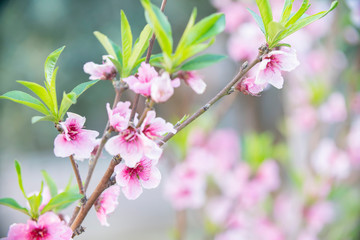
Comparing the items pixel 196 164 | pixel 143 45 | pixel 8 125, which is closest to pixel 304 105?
pixel 196 164

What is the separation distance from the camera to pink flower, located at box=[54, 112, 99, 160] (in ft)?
1.35

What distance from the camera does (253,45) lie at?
1.31m

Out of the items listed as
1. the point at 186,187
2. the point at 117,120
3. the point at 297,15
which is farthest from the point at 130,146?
the point at 186,187

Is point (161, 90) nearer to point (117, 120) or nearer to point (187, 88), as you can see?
point (117, 120)

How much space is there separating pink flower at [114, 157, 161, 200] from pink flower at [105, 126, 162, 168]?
3 cm

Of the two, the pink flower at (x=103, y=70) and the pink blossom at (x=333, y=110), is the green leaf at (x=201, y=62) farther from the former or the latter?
the pink blossom at (x=333, y=110)

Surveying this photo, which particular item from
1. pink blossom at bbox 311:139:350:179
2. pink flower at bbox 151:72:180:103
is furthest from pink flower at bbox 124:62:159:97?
pink blossom at bbox 311:139:350:179

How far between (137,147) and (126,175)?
44 mm

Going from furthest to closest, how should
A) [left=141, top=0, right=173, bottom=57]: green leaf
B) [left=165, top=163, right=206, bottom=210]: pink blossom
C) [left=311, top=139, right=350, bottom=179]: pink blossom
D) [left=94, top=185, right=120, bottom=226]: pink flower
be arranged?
1. [left=311, top=139, right=350, bottom=179]: pink blossom
2. [left=165, top=163, right=206, bottom=210]: pink blossom
3. [left=94, top=185, right=120, bottom=226]: pink flower
4. [left=141, top=0, right=173, bottom=57]: green leaf

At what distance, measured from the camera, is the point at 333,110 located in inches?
57.6

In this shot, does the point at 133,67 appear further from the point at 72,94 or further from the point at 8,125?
the point at 8,125

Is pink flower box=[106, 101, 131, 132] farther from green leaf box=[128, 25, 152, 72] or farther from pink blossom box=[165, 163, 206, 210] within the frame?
pink blossom box=[165, 163, 206, 210]

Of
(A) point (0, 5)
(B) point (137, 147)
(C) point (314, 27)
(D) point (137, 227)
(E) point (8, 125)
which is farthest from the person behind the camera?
(D) point (137, 227)

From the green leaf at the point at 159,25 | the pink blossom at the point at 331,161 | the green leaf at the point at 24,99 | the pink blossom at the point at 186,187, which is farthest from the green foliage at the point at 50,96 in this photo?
Result: the pink blossom at the point at 331,161
